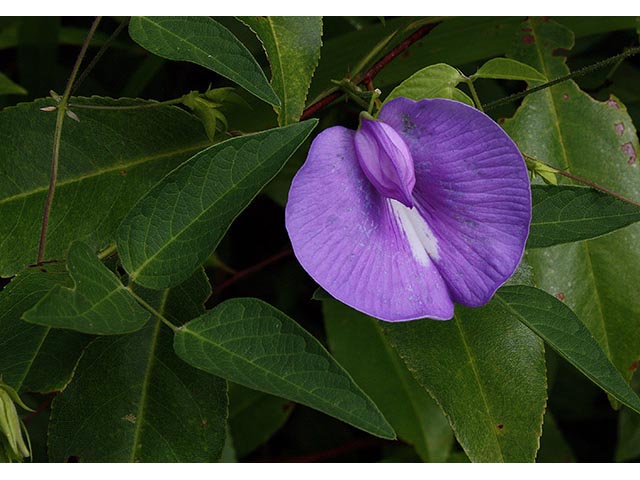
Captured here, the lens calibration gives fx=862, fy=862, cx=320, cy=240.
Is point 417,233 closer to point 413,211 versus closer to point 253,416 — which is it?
point 413,211

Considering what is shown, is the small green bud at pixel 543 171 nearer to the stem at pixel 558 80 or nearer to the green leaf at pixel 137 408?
the stem at pixel 558 80

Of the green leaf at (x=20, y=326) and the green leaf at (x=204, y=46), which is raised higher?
the green leaf at (x=204, y=46)

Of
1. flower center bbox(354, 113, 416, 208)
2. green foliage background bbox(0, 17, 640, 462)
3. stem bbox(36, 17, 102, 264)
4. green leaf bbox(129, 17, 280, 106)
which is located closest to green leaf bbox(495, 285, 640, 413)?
green foliage background bbox(0, 17, 640, 462)

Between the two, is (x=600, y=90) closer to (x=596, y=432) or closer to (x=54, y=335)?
(x=596, y=432)

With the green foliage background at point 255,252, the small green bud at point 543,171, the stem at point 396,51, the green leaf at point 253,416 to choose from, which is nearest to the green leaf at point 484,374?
the green foliage background at point 255,252

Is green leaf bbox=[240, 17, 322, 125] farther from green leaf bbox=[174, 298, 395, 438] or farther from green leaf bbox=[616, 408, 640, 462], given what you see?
green leaf bbox=[616, 408, 640, 462]

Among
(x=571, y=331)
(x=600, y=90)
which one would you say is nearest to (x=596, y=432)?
(x=600, y=90)

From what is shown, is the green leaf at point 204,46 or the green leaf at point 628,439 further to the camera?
the green leaf at point 628,439
